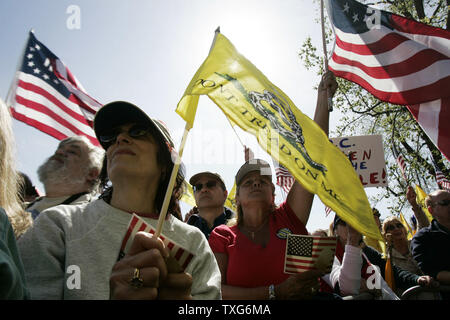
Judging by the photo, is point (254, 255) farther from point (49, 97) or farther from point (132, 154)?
point (49, 97)

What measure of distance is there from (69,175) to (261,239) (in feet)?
5.67

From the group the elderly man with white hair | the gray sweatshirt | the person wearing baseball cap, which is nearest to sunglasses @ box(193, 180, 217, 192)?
the person wearing baseball cap

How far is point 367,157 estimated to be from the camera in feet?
18.2

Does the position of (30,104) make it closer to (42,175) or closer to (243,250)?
(42,175)

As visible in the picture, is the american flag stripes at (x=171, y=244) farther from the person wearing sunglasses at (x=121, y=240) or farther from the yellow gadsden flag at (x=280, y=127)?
the yellow gadsden flag at (x=280, y=127)

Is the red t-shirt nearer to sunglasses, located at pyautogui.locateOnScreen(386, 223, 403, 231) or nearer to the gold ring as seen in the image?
→ the gold ring

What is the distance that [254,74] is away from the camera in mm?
2410

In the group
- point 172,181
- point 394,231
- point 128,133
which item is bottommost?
point 394,231

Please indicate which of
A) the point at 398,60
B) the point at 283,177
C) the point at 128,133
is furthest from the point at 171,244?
the point at 283,177

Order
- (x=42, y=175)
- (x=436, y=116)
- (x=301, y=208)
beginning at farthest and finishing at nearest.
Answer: (x=436, y=116) → (x=42, y=175) → (x=301, y=208)

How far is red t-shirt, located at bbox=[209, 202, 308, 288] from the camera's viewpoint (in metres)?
2.45
